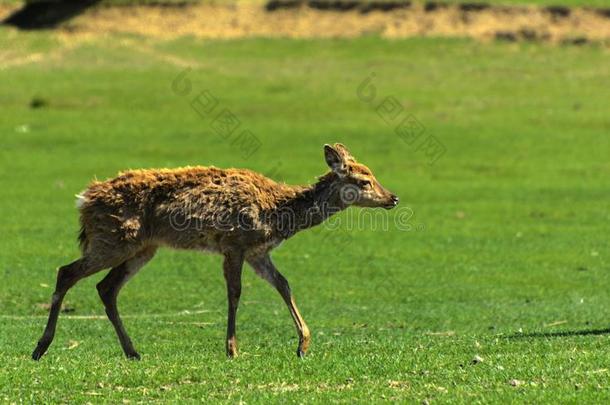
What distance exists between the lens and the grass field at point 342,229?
12164 mm

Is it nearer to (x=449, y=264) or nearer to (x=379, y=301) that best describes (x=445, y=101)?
(x=449, y=264)

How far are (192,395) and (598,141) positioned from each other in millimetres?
31185

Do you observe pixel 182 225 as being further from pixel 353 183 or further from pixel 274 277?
pixel 353 183

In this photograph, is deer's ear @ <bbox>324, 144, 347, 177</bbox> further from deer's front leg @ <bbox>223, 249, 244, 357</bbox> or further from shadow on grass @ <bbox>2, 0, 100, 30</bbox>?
shadow on grass @ <bbox>2, 0, 100, 30</bbox>

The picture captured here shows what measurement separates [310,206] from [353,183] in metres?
0.62

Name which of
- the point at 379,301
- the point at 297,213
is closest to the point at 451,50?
the point at 379,301

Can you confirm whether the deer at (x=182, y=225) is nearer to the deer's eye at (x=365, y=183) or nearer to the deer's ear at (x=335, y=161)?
the deer's ear at (x=335, y=161)

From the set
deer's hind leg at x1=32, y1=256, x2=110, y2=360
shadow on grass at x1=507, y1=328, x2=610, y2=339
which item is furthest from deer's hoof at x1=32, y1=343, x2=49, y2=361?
shadow on grass at x1=507, y1=328, x2=610, y2=339

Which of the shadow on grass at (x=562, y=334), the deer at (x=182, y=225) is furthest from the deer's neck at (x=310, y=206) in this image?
the shadow on grass at (x=562, y=334)

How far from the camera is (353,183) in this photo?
50.2 feet

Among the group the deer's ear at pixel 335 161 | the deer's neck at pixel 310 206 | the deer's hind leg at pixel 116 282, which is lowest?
the deer's hind leg at pixel 116 282

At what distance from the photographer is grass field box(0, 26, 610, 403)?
A: 12.2 metres

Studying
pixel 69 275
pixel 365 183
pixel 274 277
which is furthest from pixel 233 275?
pixel 365 183

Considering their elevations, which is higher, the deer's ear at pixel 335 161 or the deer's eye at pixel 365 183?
the deer's ear at pixel 335 161
